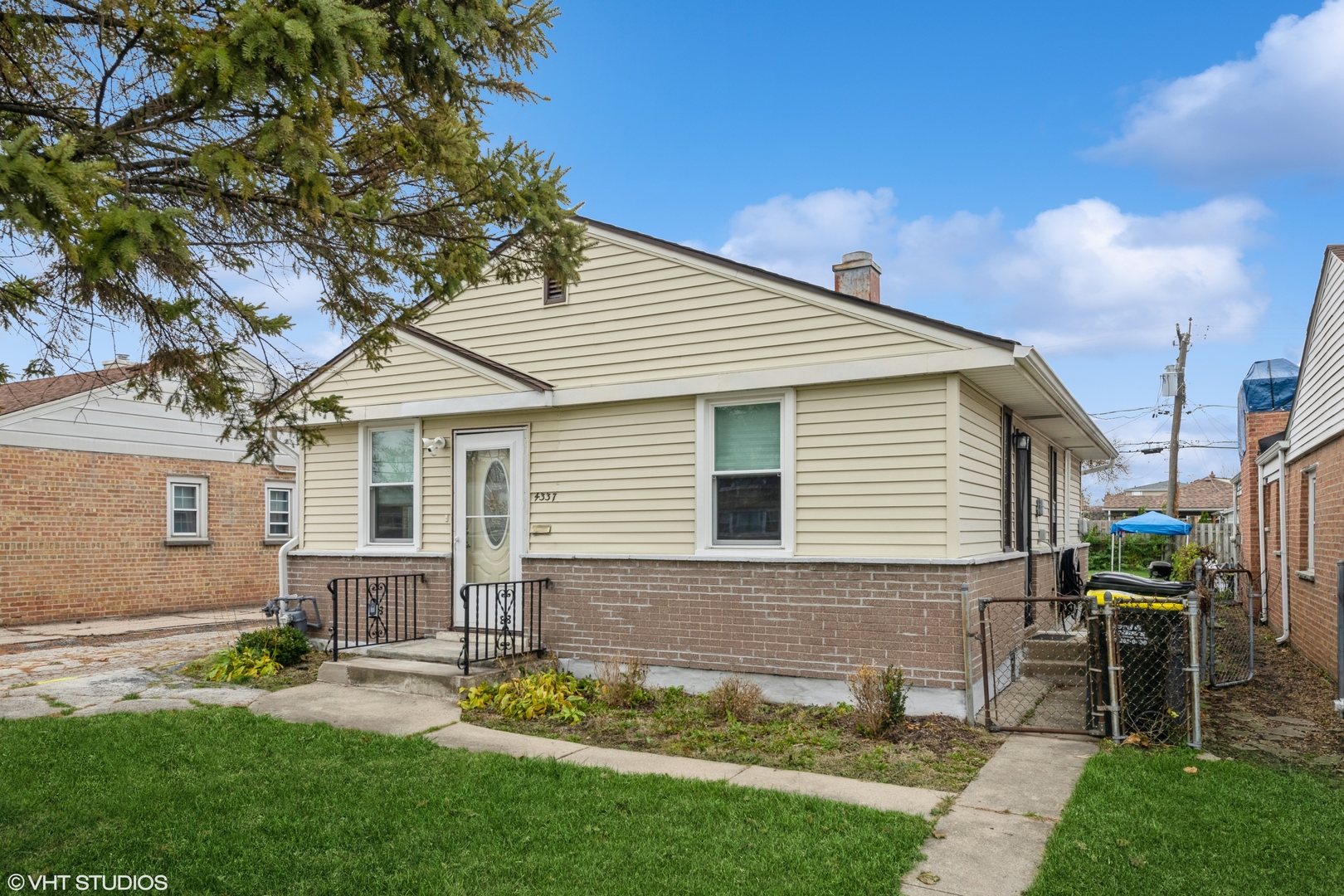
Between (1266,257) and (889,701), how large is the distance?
14.9 metres

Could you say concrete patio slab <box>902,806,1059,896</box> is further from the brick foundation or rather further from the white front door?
the white front door

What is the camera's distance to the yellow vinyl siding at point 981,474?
7.85 m

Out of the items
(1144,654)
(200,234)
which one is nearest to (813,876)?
(1144,654)

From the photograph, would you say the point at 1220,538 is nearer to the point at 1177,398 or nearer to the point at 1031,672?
the point at 1177,398

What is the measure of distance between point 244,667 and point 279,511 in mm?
10268

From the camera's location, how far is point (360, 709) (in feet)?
25.9

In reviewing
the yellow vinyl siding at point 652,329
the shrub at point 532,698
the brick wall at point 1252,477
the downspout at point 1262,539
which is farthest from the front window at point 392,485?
the brick wall at point 1252,477

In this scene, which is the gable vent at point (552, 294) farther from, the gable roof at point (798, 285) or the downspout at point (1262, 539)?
the downspout at point (1262, 539)

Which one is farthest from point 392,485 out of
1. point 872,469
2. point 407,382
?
point 872,469

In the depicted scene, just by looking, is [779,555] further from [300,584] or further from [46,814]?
[300,584]

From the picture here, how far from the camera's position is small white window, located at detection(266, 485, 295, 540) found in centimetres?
1873

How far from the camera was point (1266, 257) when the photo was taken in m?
16.6

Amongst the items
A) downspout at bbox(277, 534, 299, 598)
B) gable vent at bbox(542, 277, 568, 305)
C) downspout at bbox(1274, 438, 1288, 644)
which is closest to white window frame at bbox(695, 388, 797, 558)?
gable vent at bbox(542, 277, 568, 305)

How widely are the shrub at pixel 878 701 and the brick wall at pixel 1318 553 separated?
4.39 m
